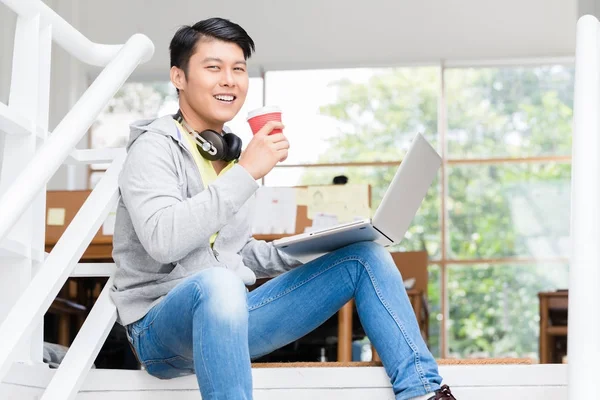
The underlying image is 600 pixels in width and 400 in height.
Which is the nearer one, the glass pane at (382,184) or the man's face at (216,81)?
the man's face at (216,81)

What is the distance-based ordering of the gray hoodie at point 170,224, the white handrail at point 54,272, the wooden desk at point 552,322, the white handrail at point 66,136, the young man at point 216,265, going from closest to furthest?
1. the white handrail at point 66,136
2. the white handrail at point 54,272
3. the young man at point 216,265
4. the gray hoodie at point 170,224
5. the wooden desk at point 552,322

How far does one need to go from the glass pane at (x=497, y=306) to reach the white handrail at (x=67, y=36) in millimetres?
5503

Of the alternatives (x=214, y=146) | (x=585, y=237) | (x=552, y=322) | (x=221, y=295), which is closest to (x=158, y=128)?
(x=214, y=146)

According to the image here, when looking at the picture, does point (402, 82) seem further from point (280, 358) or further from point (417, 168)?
point (417, 168)

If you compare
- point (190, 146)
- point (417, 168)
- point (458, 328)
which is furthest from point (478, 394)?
point (458, 328)

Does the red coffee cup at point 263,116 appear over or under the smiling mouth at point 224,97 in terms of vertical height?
under

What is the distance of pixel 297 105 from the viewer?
23.7 feet

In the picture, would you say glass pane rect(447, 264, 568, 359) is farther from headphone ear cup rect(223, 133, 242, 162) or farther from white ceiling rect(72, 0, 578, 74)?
headphone ear cup rect(223, 133, 242, 162)

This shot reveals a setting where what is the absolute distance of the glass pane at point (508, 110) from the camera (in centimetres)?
723

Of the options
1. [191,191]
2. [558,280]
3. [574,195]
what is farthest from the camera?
[558,280]

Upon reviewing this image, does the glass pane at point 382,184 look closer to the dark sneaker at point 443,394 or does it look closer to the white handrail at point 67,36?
the white handrail at point 67,36

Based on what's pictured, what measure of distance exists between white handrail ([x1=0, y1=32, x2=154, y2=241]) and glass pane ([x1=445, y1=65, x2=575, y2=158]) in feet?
18.2

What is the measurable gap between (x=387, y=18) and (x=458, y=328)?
2.26 meters

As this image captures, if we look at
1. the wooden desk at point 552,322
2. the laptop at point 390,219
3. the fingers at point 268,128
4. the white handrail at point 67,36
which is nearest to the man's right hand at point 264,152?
the fingers at point 268,128
